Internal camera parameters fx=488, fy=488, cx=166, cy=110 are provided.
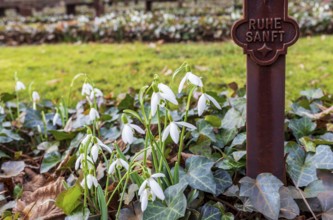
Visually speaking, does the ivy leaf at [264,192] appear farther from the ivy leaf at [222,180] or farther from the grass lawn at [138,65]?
the grass lawn at [138,65]

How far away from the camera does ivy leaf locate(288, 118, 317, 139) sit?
212 centimetres

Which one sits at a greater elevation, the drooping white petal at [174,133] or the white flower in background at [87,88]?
the white flower in background at [87,88]

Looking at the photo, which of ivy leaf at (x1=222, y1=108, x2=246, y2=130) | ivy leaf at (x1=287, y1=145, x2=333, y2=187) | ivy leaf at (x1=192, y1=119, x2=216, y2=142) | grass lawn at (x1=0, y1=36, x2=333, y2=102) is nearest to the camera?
ivy leaf at (x1=287, y1=145, x2=333, y2=187)

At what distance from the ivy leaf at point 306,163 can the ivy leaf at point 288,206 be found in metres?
0.09

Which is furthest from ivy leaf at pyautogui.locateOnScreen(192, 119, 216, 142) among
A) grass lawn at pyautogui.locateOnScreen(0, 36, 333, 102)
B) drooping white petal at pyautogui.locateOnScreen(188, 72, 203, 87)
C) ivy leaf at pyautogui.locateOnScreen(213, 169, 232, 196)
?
grass lawn at pyautogui.locateOnScreen(0, 36, 333, 102)

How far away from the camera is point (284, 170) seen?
68.2 inches

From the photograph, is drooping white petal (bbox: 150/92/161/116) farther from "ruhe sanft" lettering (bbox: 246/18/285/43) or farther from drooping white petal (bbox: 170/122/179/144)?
"ruhe sanft" lettering (bbox: 246/18/285/43)

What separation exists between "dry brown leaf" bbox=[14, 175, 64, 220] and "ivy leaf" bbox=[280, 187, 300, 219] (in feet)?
2.51

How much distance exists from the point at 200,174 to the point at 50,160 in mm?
833

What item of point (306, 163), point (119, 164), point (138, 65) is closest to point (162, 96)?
point (119, 164)

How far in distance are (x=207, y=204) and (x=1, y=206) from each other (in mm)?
867

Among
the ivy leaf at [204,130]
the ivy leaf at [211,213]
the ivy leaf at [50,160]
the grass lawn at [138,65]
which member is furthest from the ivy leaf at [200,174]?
the grass lawn at [138,65]

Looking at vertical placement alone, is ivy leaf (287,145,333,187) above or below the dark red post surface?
below

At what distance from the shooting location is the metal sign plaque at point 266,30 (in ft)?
5.18
